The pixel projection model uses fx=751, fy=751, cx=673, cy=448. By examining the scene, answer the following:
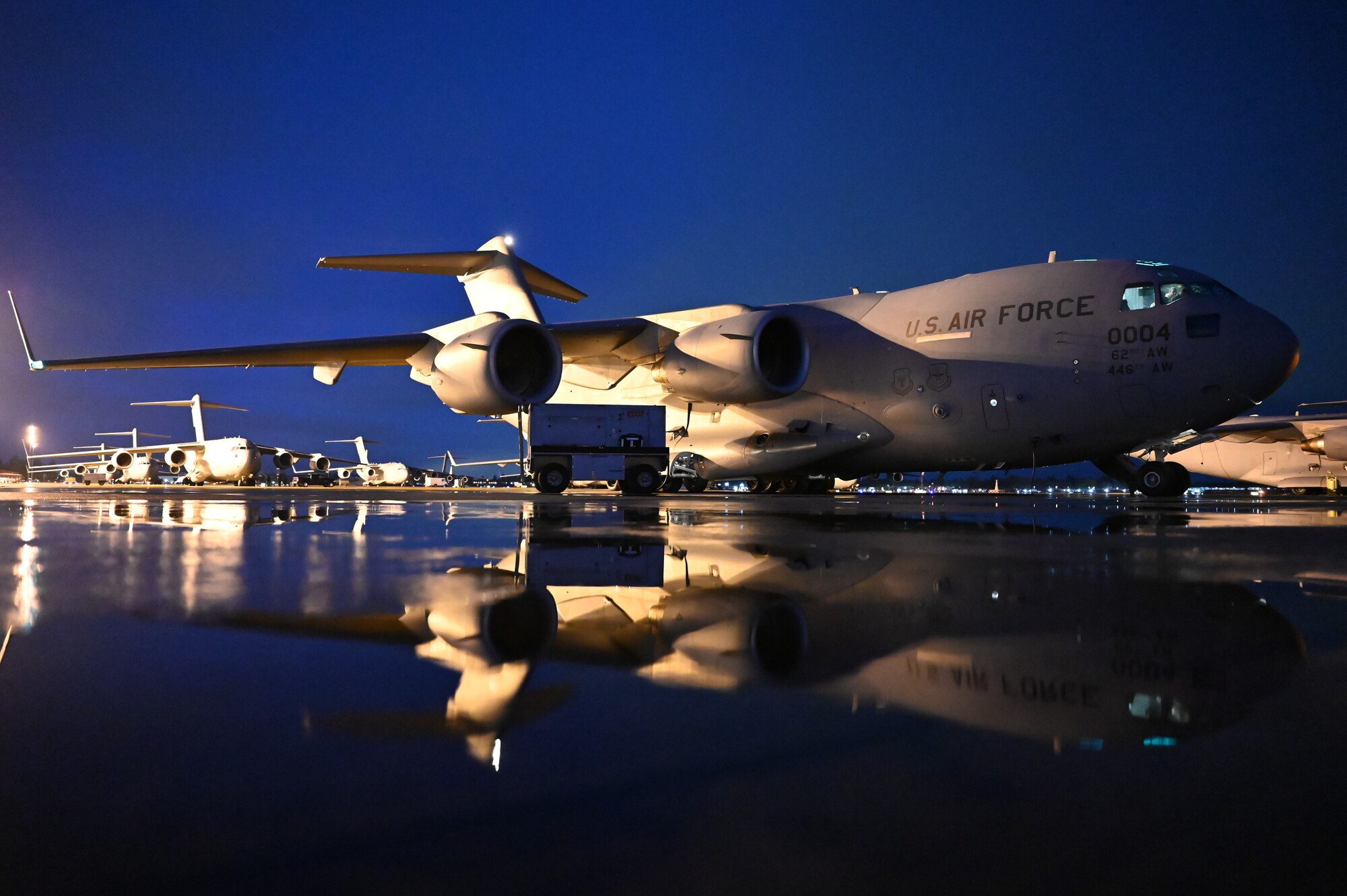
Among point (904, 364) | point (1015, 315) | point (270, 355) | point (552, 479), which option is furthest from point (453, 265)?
point (1015, 315)

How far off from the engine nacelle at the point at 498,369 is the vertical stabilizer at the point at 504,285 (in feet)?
12.2

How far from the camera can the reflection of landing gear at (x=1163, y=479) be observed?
11000mm

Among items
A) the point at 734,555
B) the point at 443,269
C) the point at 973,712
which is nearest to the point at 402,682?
the point at 973,712

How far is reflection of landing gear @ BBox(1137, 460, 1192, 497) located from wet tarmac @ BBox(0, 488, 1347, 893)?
10.1m

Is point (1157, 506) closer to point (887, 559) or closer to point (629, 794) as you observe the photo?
point (887, 559)

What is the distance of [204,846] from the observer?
72 centimetres

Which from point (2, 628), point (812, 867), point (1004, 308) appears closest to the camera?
point (812, 867)

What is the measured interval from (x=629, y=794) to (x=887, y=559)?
2495mm

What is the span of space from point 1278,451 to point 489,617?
3260cm

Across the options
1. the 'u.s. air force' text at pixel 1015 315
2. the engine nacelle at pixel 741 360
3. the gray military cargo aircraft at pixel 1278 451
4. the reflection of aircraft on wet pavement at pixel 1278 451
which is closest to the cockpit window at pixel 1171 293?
the 'u.s. air force' text at pixel 1015 315

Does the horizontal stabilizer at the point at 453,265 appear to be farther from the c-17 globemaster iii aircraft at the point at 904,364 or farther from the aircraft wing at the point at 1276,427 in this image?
the aircraft wing at the point at 1276,427

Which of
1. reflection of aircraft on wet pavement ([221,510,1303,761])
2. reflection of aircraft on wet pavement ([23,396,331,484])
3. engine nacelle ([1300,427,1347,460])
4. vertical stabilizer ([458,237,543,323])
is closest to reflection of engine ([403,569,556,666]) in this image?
reflection of aircraft on wet pavement ([221,510,1303,761])

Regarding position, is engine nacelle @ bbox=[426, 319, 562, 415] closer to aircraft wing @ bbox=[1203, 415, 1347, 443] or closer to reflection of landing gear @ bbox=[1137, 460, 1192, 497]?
reflection of landing gear @ bbox=[1137, 460, 1192, 497]

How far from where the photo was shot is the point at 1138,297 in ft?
32.2
